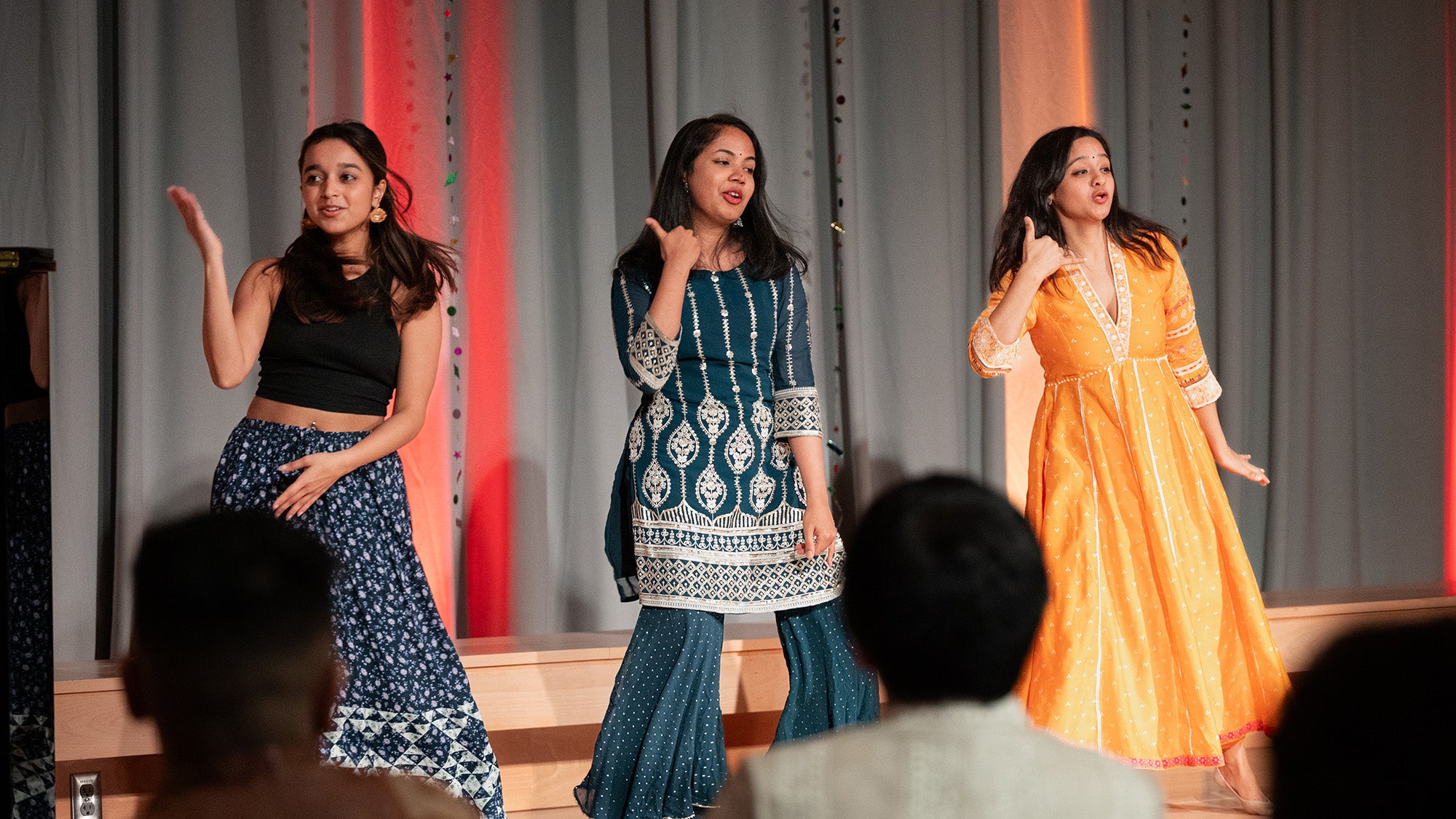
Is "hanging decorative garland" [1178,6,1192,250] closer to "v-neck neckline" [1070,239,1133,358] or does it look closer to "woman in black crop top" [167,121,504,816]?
"v-neck neckline" [1070,239,1133,358]

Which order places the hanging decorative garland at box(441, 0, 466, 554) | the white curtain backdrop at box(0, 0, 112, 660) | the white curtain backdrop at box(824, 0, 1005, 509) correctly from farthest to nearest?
the white curtain backdrop at box(824, 0, 1005, 509) → the hanging decorative garland at box(441, 0, 466, 554) → the white curtain backdrop at box(0, 0, 112, 660)

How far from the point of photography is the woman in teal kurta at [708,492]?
2445mm

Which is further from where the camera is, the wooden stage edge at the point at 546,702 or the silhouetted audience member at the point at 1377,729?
the wooden stage edge at the point at 546,702

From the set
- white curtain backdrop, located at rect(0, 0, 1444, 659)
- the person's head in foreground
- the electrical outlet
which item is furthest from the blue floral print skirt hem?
the person's head in foreground

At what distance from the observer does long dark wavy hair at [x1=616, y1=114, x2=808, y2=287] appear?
8.45ft

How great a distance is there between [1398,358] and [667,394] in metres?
3.07

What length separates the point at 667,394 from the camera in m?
2.55

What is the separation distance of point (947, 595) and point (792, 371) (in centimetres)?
157

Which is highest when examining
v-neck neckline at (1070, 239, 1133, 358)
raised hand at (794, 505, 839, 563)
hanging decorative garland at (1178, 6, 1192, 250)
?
hanging decorative garland at (1178, 6, 1192, 250)

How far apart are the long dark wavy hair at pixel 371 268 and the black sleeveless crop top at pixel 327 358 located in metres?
0.02

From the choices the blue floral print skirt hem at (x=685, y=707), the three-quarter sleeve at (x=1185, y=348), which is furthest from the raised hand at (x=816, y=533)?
the three-quarter sleeve at (x=1185, y=348)

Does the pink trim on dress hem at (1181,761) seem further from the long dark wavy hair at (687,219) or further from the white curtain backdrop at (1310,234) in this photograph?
the white curtain backdrop at (1310,234)

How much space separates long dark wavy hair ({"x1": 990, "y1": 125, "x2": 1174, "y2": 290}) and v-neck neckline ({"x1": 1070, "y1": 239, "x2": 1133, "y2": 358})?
0.18 ft

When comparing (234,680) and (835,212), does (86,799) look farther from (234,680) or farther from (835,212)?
(835,212)
